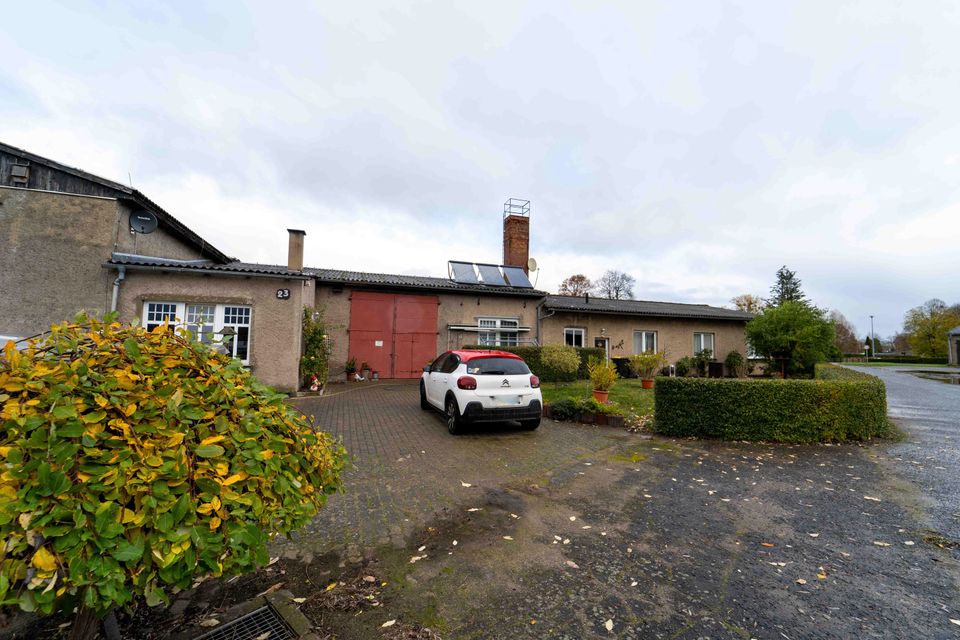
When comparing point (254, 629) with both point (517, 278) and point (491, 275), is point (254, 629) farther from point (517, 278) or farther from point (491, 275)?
point (517, 278)

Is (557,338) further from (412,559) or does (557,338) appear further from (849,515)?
(412,559)

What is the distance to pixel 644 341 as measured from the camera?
751 inches

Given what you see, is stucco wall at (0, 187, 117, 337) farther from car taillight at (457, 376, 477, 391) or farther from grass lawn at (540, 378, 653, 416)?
grass lawn at (540, 378, 653, 416)

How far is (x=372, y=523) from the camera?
3.68 m

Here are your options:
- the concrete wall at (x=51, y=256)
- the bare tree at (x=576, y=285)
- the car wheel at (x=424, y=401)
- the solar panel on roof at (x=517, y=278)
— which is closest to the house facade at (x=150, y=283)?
the concrete wall at (x=51, y=256)

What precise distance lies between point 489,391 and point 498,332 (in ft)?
31.8

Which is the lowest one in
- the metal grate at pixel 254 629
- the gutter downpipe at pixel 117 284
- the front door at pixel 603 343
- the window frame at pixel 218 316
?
the metal grate at pixel 254 629

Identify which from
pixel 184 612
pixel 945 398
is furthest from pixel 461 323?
pixel 945 398

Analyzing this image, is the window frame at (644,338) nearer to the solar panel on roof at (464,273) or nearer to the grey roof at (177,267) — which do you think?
the solar panel on roof at (464,273)

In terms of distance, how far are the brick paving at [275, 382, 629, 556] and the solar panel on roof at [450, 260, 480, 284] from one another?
843 cm

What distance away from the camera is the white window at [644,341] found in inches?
744

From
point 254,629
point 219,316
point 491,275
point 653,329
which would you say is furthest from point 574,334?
point 254,629

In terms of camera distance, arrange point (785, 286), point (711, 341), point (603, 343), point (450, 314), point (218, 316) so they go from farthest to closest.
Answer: point (785, 286) → point (711, 341) → point (603, 343) → point (450, 314) → point (218, 316)

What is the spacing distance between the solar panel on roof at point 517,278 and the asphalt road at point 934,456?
12.5 m
